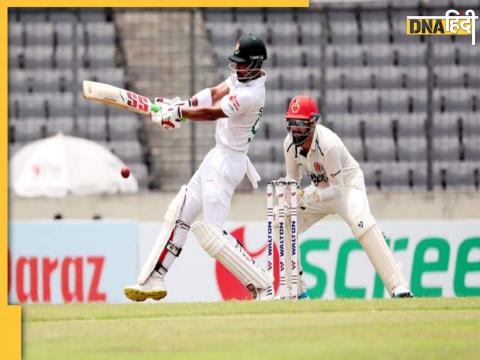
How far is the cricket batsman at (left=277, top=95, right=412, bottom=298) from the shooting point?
12898 mm

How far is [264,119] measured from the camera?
1819cm

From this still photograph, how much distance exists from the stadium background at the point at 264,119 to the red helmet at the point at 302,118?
378cm

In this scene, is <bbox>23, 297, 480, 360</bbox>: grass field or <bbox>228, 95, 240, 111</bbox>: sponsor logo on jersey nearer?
<bbox>23, 297, 480, 360</bbox>: grass field

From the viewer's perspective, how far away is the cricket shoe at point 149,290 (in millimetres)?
12477

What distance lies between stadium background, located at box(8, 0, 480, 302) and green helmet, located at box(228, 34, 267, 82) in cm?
429

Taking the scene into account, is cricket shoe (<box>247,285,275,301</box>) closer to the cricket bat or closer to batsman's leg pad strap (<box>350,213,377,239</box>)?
batsman's leg pad strap (<box>350,213,377,239</box>)

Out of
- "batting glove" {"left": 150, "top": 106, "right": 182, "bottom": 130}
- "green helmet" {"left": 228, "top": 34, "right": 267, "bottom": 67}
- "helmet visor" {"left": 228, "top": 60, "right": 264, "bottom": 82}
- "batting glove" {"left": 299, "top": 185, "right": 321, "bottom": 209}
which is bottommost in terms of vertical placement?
"batting glove" {"left": 299, "top": 185, "right": 321, "bottom": 209}

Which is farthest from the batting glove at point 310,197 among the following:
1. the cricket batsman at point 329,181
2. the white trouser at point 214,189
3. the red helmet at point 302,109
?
the white trouser at point 214,189

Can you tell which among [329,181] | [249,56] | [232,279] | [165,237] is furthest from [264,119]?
[249,56]

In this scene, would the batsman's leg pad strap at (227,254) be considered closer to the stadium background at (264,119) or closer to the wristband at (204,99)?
the wristband at (204,99)

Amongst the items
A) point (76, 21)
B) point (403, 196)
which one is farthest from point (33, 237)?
point (403, 196)

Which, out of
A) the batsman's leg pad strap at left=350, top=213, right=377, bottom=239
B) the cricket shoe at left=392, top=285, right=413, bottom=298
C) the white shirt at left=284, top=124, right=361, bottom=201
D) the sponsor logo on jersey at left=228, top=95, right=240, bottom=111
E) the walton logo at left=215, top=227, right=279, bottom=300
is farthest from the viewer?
the walton logo at left=215, top=227, right=279, bottom=300

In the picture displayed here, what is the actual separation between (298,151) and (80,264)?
4167 millimetres

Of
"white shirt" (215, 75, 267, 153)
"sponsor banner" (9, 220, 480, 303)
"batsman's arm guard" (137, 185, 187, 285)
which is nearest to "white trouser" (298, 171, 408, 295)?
"white shirt" (215, 75, 267, 153)
